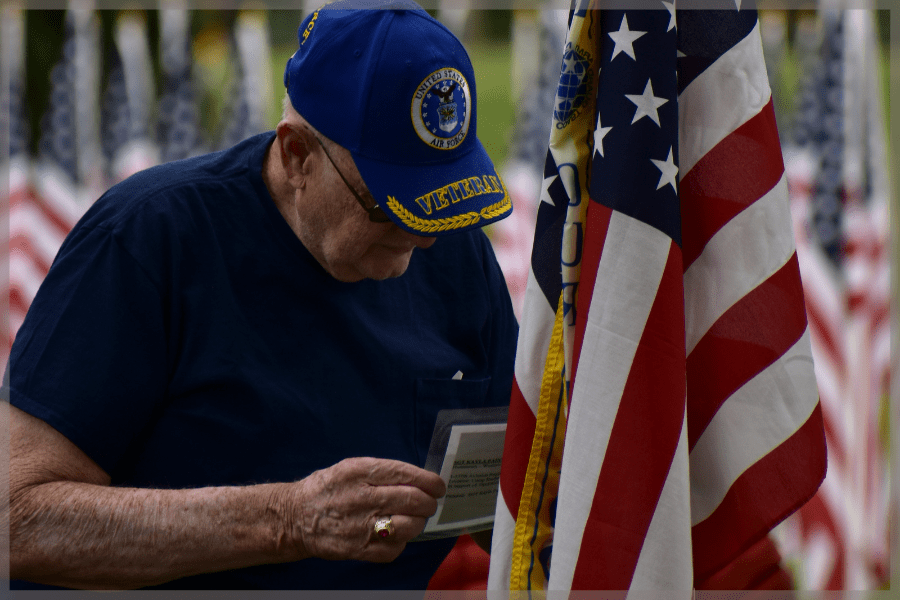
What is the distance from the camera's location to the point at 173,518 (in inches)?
43.8

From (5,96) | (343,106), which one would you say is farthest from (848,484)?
(5,96)

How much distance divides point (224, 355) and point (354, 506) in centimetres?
34

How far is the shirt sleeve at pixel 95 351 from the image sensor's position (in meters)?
1.10

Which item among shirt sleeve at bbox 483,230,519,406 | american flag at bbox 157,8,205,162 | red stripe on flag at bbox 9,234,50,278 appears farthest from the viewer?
red stripe on flag at bbox 9,234,50,278

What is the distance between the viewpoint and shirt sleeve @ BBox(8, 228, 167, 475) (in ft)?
3.62

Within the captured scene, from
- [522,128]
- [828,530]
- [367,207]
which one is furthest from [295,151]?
[828,530]

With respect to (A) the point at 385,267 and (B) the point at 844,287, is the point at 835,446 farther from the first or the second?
(A) the point at 385,267

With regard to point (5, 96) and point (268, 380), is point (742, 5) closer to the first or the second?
point (268, 380)

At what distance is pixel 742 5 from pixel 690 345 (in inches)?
17.6

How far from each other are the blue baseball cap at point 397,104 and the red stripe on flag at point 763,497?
57 cm

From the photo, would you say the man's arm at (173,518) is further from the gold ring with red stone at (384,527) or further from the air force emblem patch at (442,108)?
the air force emblem patch at (442,108)

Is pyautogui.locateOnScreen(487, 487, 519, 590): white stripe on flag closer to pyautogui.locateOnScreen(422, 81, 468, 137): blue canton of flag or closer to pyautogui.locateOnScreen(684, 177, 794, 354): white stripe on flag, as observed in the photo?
pyautogui.locateOnScreen(684, 177, 794, 354): white stripe on flag

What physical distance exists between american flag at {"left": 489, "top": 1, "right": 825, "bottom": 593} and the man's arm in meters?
0.22

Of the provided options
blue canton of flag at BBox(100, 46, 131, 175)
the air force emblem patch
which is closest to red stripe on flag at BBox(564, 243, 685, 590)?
the air force emblem patch
